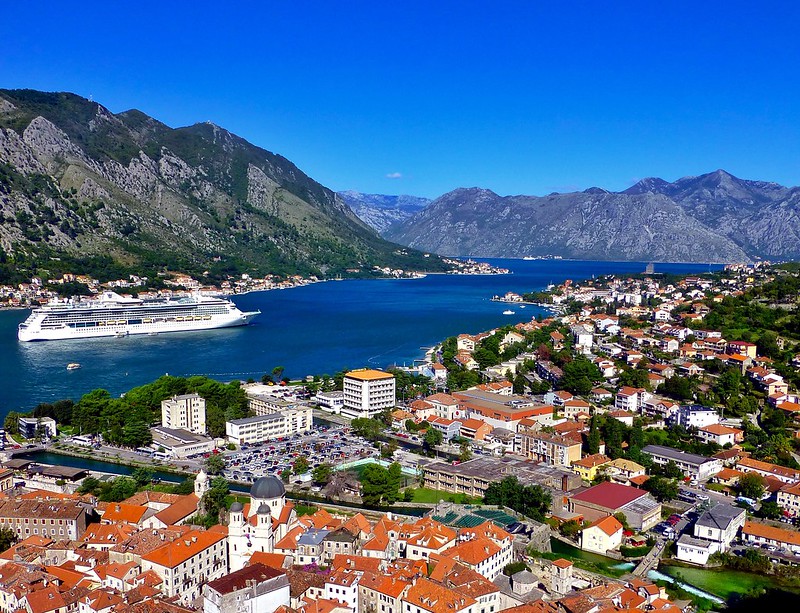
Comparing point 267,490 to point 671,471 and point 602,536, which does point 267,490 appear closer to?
point 602,536

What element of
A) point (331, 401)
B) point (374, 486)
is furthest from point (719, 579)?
point (331, 401)

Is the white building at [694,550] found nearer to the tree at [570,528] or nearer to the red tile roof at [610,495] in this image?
the red tile roof at [610,495]

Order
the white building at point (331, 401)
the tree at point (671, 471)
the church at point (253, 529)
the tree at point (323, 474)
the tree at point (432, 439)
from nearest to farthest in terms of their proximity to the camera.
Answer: the church at point (253, 529) < the tree at point (323, 474) < the tree at point (671, 471) < the tree at point (432, 439) < the white building at point (331, 401)

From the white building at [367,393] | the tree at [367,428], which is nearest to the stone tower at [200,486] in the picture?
the tree at [367,428]

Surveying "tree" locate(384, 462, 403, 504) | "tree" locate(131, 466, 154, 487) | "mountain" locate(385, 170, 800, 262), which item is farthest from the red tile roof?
"mountain" locate(385, 170, 800, 262)

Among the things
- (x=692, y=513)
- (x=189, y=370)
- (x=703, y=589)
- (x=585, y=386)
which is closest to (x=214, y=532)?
(x=703, y=589)

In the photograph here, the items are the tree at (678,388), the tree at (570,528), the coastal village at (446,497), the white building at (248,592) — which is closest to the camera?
the white building at (248,592)
